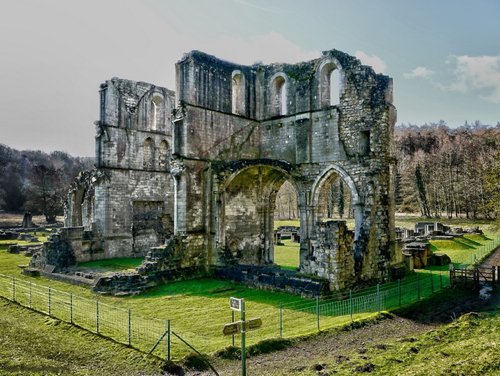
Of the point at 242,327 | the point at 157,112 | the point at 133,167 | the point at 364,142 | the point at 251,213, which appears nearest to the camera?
the point at 242,327

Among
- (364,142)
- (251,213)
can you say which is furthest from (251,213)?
(364,142)

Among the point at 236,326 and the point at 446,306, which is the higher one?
the point at 236,326

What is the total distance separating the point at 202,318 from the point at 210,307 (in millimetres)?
1295

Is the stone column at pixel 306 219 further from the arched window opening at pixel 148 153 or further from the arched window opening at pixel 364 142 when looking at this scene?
the arched window opening at pixel 148 153

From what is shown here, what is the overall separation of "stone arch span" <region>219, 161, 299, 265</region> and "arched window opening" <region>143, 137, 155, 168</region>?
8.86m

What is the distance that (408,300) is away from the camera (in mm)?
14406

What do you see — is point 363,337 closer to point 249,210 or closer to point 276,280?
point 276,280

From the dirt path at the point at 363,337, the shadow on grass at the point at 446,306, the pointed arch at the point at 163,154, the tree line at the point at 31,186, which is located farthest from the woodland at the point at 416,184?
the dirt path at the point at 363,337

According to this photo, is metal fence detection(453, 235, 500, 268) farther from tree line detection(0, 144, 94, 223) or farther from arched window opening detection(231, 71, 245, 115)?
tree line detection(0, 144, 94, 223)

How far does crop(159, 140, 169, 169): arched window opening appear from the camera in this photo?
28.6 meters

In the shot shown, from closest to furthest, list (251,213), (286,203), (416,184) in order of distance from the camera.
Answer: (251,213), (416,184), (286,203)

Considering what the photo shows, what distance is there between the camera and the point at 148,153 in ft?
92.5

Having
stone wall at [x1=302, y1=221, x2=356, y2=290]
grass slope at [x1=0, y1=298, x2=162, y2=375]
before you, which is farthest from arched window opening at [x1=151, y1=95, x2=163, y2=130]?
grass slope at [x1=0, y1=298, x2=162, y2=375]

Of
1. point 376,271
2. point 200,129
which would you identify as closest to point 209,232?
point 200,129
